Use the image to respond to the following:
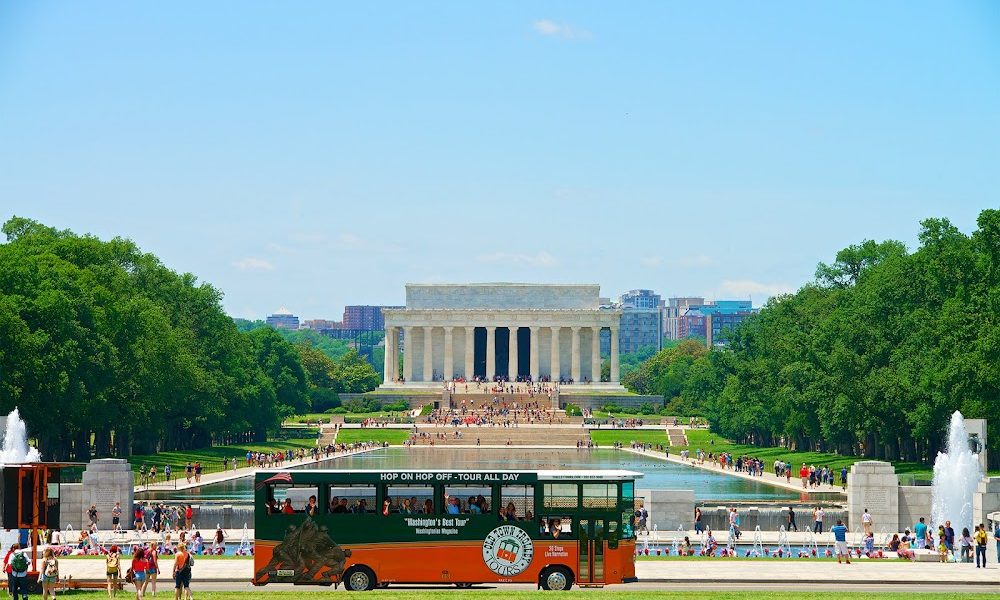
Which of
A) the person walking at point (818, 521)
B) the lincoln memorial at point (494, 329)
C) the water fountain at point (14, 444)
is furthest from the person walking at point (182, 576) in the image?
the lincoln memorial at point (494, 329)

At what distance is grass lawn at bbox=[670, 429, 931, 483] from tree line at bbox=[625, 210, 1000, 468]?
119cm

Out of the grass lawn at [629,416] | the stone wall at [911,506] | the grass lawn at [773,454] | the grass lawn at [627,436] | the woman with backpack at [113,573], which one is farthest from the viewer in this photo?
the grass lawn at [629,416]

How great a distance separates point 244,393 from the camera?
11312cm

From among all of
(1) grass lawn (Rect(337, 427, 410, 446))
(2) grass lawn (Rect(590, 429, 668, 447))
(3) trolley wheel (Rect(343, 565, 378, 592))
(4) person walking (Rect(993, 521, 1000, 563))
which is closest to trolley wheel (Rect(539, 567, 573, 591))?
(3) trolley wheel (Rect(343, 565, 378, 592))

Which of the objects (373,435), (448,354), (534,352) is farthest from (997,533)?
(534,352)

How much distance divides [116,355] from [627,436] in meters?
47.9

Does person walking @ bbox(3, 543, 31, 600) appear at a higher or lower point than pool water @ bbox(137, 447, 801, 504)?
lower

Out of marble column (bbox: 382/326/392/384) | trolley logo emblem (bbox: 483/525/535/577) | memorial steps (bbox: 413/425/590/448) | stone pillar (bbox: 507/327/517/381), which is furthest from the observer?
marble column (bbox: 382/326/392/384)

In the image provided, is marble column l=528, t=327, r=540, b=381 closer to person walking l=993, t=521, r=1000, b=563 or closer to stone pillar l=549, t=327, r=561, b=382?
stone pillar l=549, t=327, r=561, b=382

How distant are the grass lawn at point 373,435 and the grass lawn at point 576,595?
8469 cm

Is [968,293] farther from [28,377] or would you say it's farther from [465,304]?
[465,304]

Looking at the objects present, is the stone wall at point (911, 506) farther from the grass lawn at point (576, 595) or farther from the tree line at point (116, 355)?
the tree line at point (116, 355)

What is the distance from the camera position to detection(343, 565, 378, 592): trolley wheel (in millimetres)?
36938

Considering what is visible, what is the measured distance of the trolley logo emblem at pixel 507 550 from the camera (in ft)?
121
